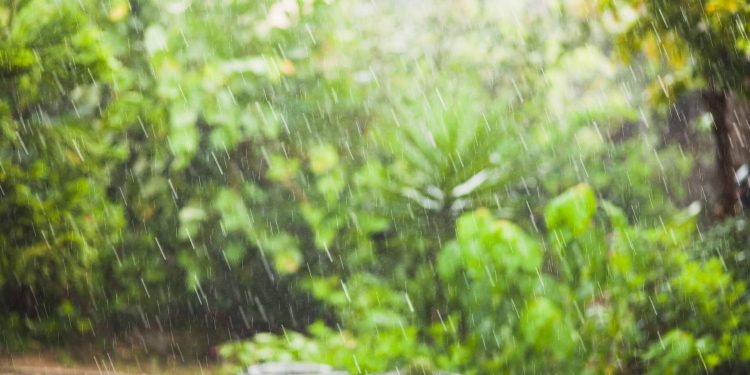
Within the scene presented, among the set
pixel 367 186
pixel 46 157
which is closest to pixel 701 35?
pixel 367 186

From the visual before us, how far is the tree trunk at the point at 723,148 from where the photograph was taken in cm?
482

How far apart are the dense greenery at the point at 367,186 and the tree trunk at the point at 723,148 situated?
26 centimetres

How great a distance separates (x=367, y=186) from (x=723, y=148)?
2325 mm

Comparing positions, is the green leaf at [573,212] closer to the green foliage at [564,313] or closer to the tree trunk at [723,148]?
the green foliage at [564,313]

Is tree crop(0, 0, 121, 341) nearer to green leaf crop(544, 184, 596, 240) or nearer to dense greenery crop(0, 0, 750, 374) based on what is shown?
dense greenery crop(0, 0, 750, 374)

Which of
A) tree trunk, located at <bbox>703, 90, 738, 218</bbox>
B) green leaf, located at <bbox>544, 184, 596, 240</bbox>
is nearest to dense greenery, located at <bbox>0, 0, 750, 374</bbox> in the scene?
green leaf, located at <bbox>544, 184, 596, 240</bbox>

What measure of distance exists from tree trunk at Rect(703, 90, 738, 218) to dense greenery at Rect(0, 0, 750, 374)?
0.26 metres

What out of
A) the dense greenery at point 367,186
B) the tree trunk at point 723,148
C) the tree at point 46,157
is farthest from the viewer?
the tree trunk at point 723,148

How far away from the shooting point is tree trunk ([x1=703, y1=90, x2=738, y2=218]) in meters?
4.82

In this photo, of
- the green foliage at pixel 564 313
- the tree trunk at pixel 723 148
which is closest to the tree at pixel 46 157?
the green foliage at pixel 564 313

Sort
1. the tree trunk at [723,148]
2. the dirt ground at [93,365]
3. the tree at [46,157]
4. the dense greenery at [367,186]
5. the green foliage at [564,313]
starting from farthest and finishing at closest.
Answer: the tree trunk at [723,148]
the dirt ground at [93,365]
the tree at [46,157]
the dense greenery at [367,186]
the green foliage at [564,313]

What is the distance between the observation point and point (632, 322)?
3.21m

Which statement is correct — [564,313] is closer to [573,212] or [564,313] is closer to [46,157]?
[573,212]

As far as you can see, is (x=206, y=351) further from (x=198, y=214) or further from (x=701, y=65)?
(x=701, y=65)
